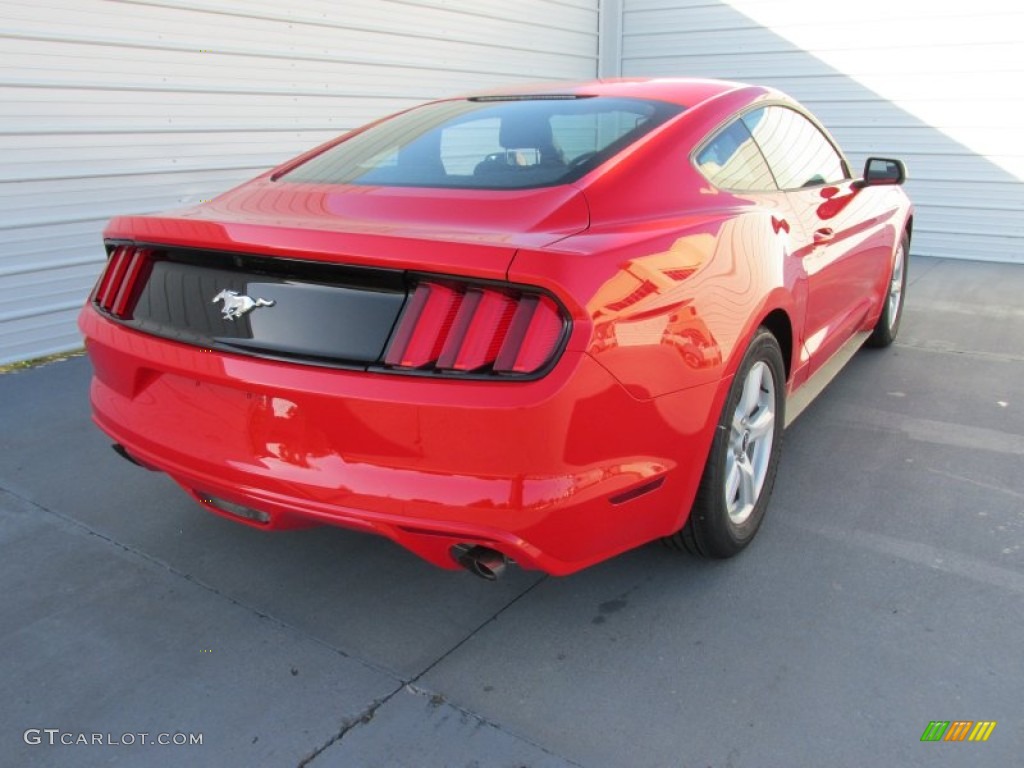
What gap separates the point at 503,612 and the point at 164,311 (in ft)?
4.24

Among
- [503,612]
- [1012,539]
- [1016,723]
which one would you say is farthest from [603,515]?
[1012,539]

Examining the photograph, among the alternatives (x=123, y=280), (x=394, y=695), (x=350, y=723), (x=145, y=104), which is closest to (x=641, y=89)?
(x=123, y=280)

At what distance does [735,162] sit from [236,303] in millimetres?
1725

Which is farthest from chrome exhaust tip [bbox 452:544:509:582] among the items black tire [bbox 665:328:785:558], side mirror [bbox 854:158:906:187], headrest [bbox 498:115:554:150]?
side mirror [bbox 854:158:906:187]

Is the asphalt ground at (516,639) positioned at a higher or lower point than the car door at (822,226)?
lower

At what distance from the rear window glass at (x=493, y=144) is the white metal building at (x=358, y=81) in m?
2.82

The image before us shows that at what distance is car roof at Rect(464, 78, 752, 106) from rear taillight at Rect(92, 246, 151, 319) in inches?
58.7

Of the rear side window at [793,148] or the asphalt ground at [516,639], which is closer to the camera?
the asphalt ground at [516,639]

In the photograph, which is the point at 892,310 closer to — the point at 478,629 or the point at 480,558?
the point at 478,629

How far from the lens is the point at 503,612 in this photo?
2500 mm

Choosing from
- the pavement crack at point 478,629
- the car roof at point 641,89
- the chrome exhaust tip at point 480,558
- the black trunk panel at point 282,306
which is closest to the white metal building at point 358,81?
the car roof at point 641,89

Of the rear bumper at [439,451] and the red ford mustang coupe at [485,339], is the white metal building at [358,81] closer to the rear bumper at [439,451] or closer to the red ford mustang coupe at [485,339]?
the red ford mustang coupe at [485,339]

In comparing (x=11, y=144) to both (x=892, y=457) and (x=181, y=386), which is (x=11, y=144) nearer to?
(x=181, y=386)

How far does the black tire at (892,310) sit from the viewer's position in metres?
4.88
